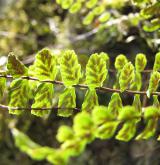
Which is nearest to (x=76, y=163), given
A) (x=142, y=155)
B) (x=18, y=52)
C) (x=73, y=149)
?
(x=142, y=155)

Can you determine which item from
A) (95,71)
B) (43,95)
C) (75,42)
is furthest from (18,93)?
(75,42)

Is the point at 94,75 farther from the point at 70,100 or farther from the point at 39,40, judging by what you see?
the point at 39,40

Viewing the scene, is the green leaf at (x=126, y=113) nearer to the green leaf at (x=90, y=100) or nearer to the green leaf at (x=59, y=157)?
the green leaf at (x=59, y=157)

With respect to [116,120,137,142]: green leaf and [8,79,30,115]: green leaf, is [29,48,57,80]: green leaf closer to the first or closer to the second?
[8,79,30,115]: green leaf

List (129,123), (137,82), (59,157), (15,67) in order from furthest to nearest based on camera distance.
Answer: (137,82) < (15,67) < (129,123) < (59,157)

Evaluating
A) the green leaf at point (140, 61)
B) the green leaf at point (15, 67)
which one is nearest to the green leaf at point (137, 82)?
the green leaf at point (140, 61)

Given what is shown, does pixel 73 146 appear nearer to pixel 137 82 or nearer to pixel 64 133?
pixel 64 133
